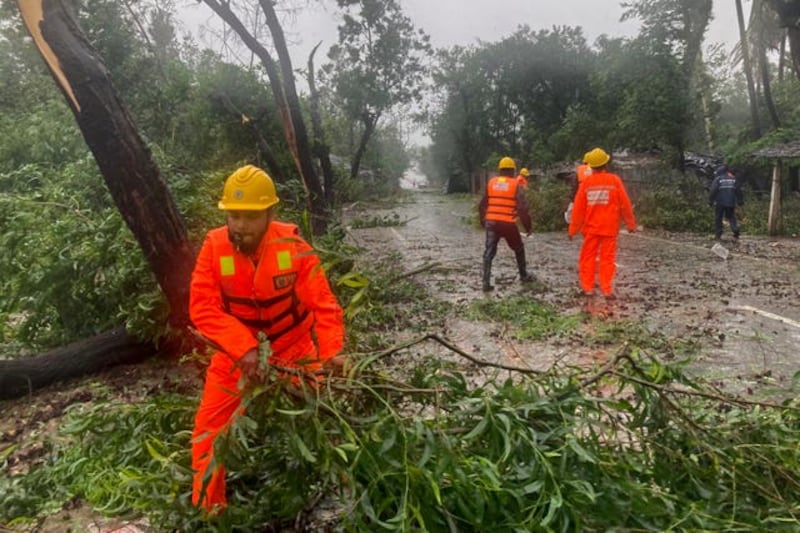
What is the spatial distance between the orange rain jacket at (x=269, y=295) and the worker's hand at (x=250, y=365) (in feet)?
0.51

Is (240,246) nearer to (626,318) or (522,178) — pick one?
(626,318)

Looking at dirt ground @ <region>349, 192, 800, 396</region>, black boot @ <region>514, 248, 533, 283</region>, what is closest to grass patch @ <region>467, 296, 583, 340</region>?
dirt ground @ <region>349, 192, 800, 396</region>

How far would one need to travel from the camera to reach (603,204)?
7.58 meters

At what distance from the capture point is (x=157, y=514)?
106 inches

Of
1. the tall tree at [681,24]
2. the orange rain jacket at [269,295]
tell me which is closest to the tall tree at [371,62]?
the tall tree at [681,24]

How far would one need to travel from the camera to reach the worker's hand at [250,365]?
2580mm

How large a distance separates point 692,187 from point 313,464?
1985cm

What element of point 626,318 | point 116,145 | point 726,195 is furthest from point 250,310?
point 726,195

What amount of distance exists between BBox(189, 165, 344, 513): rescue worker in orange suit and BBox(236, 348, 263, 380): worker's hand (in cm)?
1

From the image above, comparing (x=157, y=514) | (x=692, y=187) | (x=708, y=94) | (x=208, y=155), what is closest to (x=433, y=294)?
(x=157, y=514)

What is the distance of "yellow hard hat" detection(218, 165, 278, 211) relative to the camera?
2959mm

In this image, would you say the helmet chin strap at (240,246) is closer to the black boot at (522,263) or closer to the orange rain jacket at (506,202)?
the orange rain jacket at (506,202)

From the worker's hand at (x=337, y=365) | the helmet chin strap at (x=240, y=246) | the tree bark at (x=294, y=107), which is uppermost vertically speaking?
the tree bark at (x=294, y=107)

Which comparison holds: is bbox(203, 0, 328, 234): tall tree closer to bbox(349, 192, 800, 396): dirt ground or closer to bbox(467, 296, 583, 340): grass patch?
bbox(349, 192, 800, 396): dirt ground
